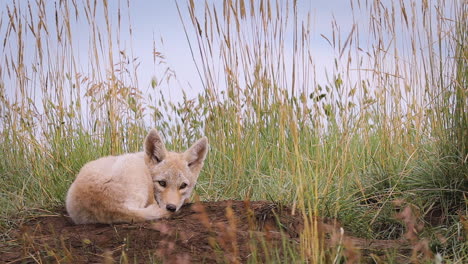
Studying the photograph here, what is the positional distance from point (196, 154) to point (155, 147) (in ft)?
1.16

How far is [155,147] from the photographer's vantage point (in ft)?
14.8

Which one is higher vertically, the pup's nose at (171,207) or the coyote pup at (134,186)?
the coyote pup at (134,186)

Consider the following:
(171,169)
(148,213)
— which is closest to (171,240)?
(148,213)

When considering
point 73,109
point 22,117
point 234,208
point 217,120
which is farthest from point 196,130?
point 234,208

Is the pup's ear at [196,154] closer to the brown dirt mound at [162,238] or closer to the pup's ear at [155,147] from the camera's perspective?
the pup's ear at [155,147]

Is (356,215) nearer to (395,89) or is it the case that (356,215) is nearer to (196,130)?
(395,89)

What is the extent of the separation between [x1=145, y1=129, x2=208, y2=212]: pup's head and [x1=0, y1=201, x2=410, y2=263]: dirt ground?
14cm

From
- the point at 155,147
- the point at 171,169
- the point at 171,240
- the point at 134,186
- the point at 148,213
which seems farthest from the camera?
the point at 155,147

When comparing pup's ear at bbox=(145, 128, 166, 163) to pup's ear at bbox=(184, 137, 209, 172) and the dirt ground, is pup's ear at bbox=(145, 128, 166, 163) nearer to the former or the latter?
pup's ear at bbox=(184, 137, 209, 172)

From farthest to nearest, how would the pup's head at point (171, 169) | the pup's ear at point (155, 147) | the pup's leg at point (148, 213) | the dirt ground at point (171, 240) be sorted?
1. the pup's ear at point (155, 147)
2. the pup's head at point (171, 169)
3. the pup's leg at point (148, 213)
4. the dirt ground at point (171, 240)

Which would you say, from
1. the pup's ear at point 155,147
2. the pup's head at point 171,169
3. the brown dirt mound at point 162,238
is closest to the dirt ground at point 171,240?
the brown dirt mound at point 162,238

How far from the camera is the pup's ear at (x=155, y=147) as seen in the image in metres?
4.50

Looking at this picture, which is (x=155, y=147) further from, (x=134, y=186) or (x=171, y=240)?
(x=171, y=240)

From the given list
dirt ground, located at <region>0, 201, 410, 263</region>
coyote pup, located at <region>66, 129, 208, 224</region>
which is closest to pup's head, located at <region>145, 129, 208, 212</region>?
coyote pup, located at <region>66, 129, 208, 224</region>
